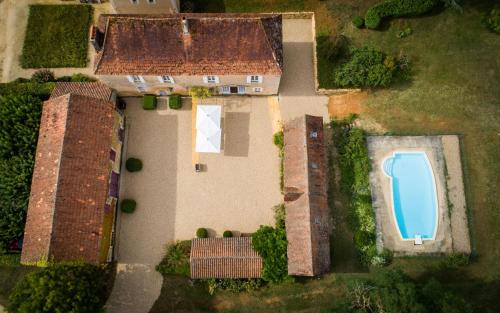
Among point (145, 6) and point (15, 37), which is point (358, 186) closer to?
point (145, 6)

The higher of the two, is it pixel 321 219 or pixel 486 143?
pixel 486 143

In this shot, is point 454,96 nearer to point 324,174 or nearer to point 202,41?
point 324,174

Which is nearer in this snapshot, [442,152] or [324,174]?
[324,174]

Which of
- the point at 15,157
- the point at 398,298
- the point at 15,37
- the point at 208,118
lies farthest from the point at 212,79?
the point at 398,298

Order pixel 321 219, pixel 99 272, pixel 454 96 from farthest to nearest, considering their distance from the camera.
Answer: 1. pixel 454 96
2. pixel 321 219
3. pixel 99 272

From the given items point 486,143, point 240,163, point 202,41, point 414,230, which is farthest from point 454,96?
point 202,41
